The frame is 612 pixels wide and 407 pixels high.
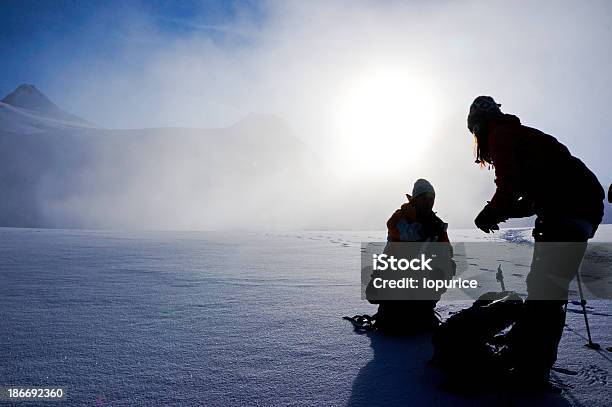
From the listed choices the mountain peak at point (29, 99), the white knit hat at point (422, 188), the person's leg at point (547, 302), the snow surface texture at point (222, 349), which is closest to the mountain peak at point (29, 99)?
the mountain peak at point (29, 99)

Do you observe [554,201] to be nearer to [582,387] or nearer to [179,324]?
[582,387]

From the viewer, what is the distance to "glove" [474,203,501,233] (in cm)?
212

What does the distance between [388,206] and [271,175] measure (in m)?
23.4

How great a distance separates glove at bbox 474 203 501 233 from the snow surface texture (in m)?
1.04

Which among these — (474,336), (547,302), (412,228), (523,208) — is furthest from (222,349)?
(523,208)

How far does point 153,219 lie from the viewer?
150 ft

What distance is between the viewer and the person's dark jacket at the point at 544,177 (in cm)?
203

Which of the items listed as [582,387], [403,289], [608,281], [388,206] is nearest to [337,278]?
[403,289]

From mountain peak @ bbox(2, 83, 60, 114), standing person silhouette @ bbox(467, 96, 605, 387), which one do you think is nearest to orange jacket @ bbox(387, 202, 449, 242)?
standing person silhouette @ bbox(467, 96, 605, 387)

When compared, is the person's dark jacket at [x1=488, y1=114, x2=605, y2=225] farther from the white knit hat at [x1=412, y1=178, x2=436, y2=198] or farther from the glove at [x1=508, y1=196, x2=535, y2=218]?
the white knit hat at [x1=412, y1=178, x2=436, y2=198]

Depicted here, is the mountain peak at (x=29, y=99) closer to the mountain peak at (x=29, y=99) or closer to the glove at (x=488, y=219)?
the mountain peak at (x=29, y=99)

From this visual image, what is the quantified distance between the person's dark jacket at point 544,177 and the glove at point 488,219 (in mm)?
34

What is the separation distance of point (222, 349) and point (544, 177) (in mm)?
2560

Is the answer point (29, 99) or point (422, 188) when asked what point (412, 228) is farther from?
point (29, 99)
